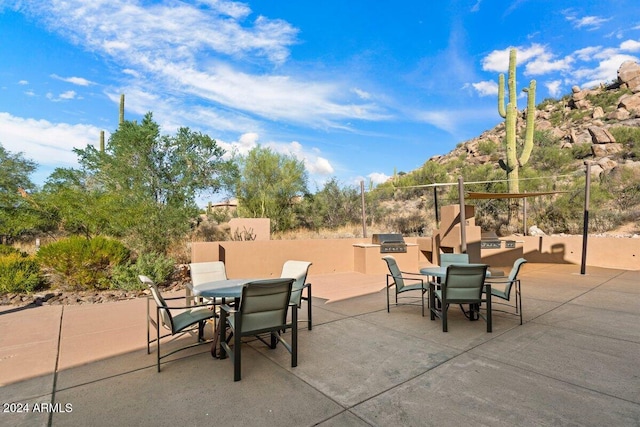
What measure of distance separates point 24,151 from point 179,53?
42.7 ft

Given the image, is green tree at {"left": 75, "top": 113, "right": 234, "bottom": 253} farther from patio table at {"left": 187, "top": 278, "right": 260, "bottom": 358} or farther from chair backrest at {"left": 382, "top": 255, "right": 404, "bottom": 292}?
chair backrest at {"left": 382, "top": 255, "right": 404, "bottom": 292}

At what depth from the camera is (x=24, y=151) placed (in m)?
17.4

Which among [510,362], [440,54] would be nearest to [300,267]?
[510,362]

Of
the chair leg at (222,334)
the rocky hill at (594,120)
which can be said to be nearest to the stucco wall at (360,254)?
the chair leg at (222,334)

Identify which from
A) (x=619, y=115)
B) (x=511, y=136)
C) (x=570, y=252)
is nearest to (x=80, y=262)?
(x=570, y=252)

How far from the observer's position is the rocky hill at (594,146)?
15.4m

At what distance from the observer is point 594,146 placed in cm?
2442

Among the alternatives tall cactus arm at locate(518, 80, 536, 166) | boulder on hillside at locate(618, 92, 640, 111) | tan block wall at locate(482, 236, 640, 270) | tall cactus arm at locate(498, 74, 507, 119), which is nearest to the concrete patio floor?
tan block wall at locate(482, 236, 640, 270)

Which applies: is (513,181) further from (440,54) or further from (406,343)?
(406,343)

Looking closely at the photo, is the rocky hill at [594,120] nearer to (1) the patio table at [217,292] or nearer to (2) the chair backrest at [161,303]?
(1) the patio table at [217,292]

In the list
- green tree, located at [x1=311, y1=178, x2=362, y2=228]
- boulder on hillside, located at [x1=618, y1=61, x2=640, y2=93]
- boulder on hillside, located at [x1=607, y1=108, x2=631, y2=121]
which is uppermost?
boulder on hillside, located at [x1=618, y1=61, x2=640, y2=93]

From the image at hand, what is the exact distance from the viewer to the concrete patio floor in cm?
234

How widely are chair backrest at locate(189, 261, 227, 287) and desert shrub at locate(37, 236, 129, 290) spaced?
3637 millimetres

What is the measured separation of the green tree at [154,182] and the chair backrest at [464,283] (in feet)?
22.9
